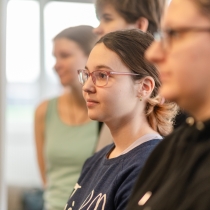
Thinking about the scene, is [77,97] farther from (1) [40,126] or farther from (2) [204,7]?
(2) [204,7]

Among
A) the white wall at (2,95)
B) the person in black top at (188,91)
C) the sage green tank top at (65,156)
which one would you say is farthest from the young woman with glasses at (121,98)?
the white wall at (2,95)

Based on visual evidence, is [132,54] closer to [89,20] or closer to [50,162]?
[50,162]

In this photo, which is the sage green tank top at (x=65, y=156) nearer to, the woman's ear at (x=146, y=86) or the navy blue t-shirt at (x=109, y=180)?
the navy blue t-shirt at (x=109, y=180)

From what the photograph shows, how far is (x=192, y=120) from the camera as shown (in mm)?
1041

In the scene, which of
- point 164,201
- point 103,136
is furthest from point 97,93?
point 164,201

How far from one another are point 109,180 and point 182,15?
0.62 meters

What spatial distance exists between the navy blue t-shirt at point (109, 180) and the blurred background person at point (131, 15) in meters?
0.52

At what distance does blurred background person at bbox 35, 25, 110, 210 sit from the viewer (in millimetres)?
2416

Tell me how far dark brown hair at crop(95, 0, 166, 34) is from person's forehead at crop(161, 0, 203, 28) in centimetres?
94

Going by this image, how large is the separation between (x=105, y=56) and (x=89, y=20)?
323cm

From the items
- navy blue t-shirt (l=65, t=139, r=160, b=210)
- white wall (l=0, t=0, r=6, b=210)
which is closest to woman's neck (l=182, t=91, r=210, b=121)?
navy blue t-shirt (l=65, t=139, r=160, b=210)

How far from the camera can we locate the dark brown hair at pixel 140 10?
1.96 m

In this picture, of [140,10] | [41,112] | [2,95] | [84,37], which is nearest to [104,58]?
[140,10]

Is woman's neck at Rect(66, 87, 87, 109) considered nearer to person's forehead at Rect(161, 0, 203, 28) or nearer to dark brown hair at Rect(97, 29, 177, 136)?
dark brown hair at Rect(97, 29, 177, 136)
